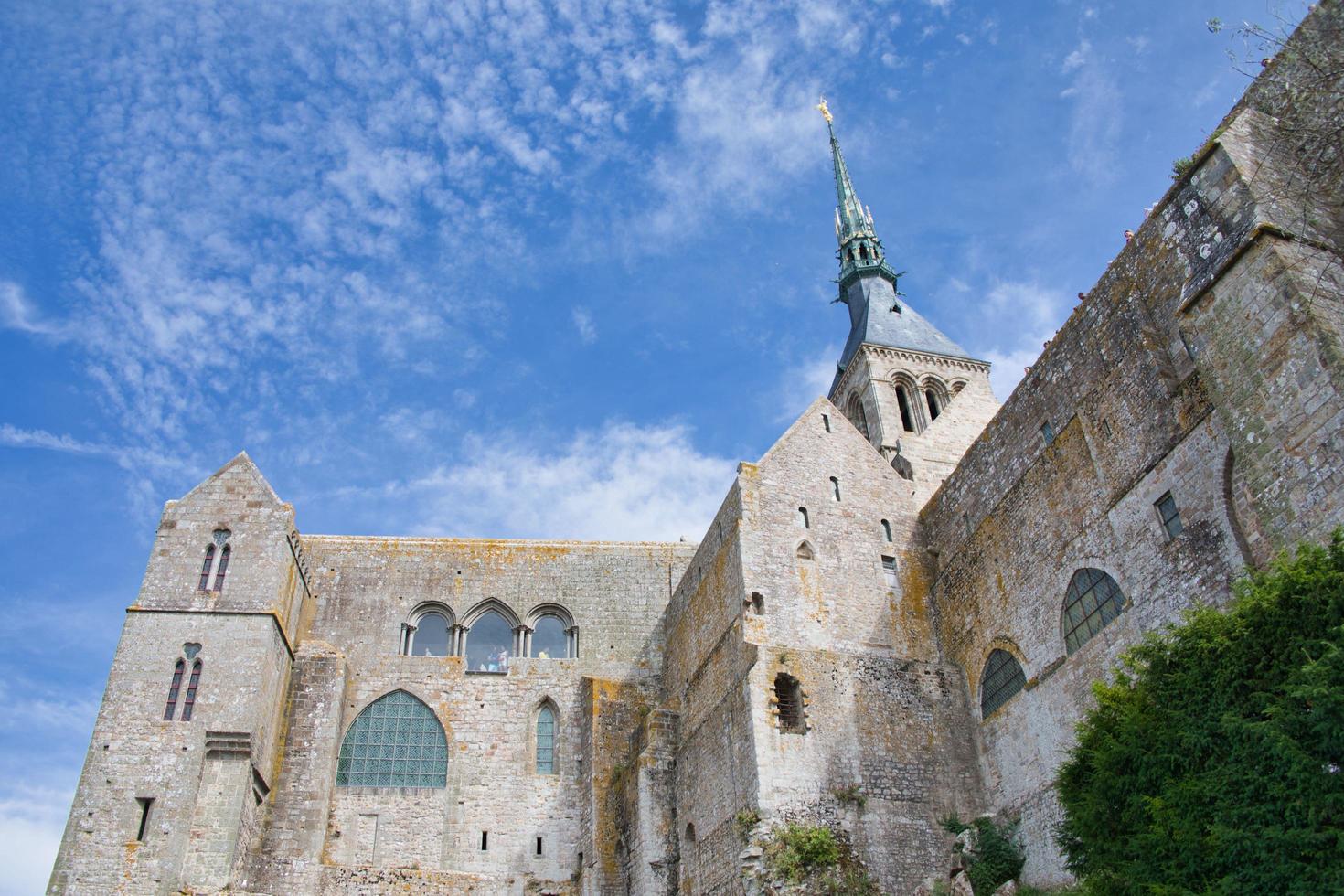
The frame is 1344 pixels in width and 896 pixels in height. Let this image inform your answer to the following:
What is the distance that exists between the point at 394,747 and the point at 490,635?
3.03 metres

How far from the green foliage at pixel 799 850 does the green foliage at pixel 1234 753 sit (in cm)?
507

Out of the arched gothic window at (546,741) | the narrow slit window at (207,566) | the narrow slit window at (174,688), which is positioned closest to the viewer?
the narrow slit window at (174,688)

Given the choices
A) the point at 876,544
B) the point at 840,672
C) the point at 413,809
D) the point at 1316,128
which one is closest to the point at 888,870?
the point at 840,672

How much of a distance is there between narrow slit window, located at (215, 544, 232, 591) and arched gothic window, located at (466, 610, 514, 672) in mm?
4957

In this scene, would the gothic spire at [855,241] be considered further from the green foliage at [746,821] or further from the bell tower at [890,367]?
the green foliage at [746,821]

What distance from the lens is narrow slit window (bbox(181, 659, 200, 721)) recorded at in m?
18.4

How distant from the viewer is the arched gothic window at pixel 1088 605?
14.2 meters

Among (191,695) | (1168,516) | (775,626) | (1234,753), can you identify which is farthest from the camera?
(191,695)

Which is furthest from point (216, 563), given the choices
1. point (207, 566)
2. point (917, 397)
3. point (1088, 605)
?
point (917, 397)

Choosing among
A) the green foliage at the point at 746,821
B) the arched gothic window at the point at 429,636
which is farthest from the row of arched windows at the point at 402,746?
the green foliage at the point at 746,821

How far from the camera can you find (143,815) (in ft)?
56.8

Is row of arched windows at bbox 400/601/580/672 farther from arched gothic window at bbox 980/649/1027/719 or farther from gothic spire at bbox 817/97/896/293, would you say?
gothic spire at bbox 817/97/896/293

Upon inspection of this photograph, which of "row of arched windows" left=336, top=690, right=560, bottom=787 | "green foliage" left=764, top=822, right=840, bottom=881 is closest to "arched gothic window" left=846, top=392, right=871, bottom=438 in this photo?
"row of arched windows" left=336, top=690, right=560, bottom=787

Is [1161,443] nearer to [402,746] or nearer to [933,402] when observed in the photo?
[402,746]
